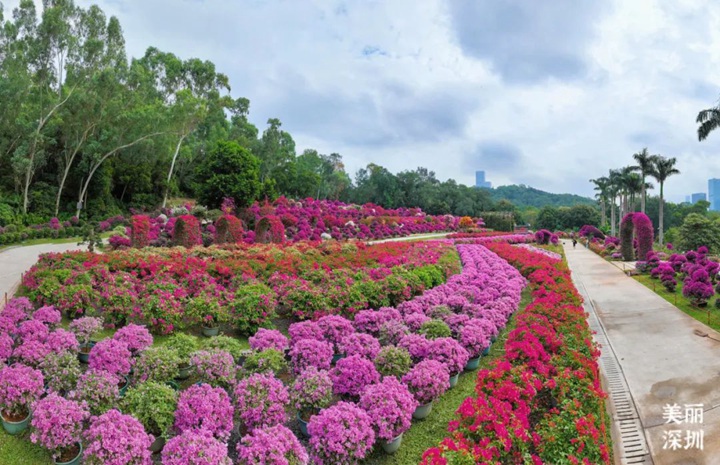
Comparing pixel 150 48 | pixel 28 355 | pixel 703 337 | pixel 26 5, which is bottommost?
pixel 703 337

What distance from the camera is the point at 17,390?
4.61 meters

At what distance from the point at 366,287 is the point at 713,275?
1196 cm

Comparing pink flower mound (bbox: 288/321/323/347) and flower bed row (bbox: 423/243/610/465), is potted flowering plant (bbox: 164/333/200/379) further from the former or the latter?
flower bed row (bbox: 423/243/610/465)

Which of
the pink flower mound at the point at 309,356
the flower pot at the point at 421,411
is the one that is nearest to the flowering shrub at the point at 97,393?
the pink flower mound at the point at 309,356

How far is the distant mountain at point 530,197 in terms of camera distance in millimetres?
117188

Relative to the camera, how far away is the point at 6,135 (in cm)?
2531

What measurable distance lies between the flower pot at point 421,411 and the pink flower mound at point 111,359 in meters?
3.53

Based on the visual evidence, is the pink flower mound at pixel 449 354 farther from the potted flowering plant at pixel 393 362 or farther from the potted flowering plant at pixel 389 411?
the potted flowering plant at pixel 389 411

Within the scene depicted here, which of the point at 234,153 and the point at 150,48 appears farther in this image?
the point at 150,48

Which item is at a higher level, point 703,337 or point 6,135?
point 6,135

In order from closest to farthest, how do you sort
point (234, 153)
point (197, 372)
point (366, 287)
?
point (197, 372), point (366, 287), point (234, 153)

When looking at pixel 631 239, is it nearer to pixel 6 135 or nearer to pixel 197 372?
pixel 197 372

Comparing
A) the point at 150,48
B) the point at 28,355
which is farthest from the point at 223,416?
the point at 150,48

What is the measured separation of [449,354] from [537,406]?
4.08 ft
